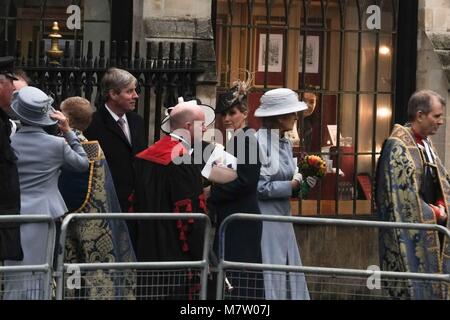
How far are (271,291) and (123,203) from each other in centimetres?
192

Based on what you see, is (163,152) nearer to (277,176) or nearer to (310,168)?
(277,176)

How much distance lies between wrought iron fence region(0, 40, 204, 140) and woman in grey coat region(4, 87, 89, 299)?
279 centimetres

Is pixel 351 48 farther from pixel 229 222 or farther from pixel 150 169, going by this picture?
pixel 229 222

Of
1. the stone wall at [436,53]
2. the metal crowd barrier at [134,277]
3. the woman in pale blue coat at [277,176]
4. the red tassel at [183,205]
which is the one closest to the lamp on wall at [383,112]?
the stone wall at [436,53]

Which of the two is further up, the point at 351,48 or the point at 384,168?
the point at 351,48

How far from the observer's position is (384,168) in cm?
1081

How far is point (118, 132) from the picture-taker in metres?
11.1

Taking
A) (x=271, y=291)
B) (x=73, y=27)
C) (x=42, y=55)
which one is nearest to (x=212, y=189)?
(x=271, y=291)

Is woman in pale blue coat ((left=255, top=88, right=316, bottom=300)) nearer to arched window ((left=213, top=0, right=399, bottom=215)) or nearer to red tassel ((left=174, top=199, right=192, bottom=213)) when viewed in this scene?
red tassel ((left=174, top=199, right=192, bottom=213))

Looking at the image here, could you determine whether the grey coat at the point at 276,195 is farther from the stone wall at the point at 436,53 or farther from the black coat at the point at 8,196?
the stone wall at the point at 436,53

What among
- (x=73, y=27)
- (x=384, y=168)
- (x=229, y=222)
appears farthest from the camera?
(x=73, y=27)

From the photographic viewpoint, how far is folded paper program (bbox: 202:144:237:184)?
1011cm

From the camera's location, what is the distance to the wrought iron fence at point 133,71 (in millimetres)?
13125

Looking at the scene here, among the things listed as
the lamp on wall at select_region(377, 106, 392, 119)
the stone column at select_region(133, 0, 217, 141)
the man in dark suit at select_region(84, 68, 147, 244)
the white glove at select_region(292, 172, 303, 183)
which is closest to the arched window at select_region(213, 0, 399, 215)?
the lamp on wall at select_region(377, 106, 392, 119)
